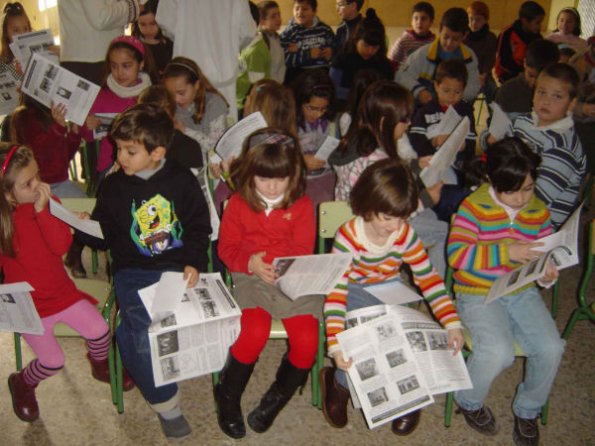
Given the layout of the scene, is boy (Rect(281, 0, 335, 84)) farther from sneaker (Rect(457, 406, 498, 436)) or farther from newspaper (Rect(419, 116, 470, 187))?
sneaker (Rect(457, 406, 498, 436))

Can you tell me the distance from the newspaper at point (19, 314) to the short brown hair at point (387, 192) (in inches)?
55.9

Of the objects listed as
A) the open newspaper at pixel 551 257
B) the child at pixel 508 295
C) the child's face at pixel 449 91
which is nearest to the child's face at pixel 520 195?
the child at pixel 508 295

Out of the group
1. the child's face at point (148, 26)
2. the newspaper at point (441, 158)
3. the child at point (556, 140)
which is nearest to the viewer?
the newspaper at point (441, 158)

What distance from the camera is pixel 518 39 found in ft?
19.9

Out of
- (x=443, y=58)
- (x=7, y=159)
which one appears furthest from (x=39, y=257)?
(x=443, y=58)

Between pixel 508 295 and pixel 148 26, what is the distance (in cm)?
378

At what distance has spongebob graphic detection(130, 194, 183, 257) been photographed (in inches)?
100

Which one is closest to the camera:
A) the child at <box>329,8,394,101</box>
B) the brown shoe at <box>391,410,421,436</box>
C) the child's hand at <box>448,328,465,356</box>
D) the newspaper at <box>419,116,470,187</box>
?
the child's hand at <box>448,328,465,356</box>

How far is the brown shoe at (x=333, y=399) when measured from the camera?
104 inches

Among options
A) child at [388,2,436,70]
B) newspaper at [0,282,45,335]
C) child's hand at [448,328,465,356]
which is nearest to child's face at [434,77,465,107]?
child's hand at [448,328,465,356]

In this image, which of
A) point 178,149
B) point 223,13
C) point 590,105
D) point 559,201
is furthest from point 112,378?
point 590,105

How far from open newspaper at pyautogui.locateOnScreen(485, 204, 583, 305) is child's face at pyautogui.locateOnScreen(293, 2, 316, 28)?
394 cm

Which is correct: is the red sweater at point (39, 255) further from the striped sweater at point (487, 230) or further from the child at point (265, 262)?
the striped sweater at point (487, 230)

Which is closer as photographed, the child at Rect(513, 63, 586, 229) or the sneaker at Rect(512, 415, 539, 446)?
the sneaker at Rect(512, 415, 539, 446)
